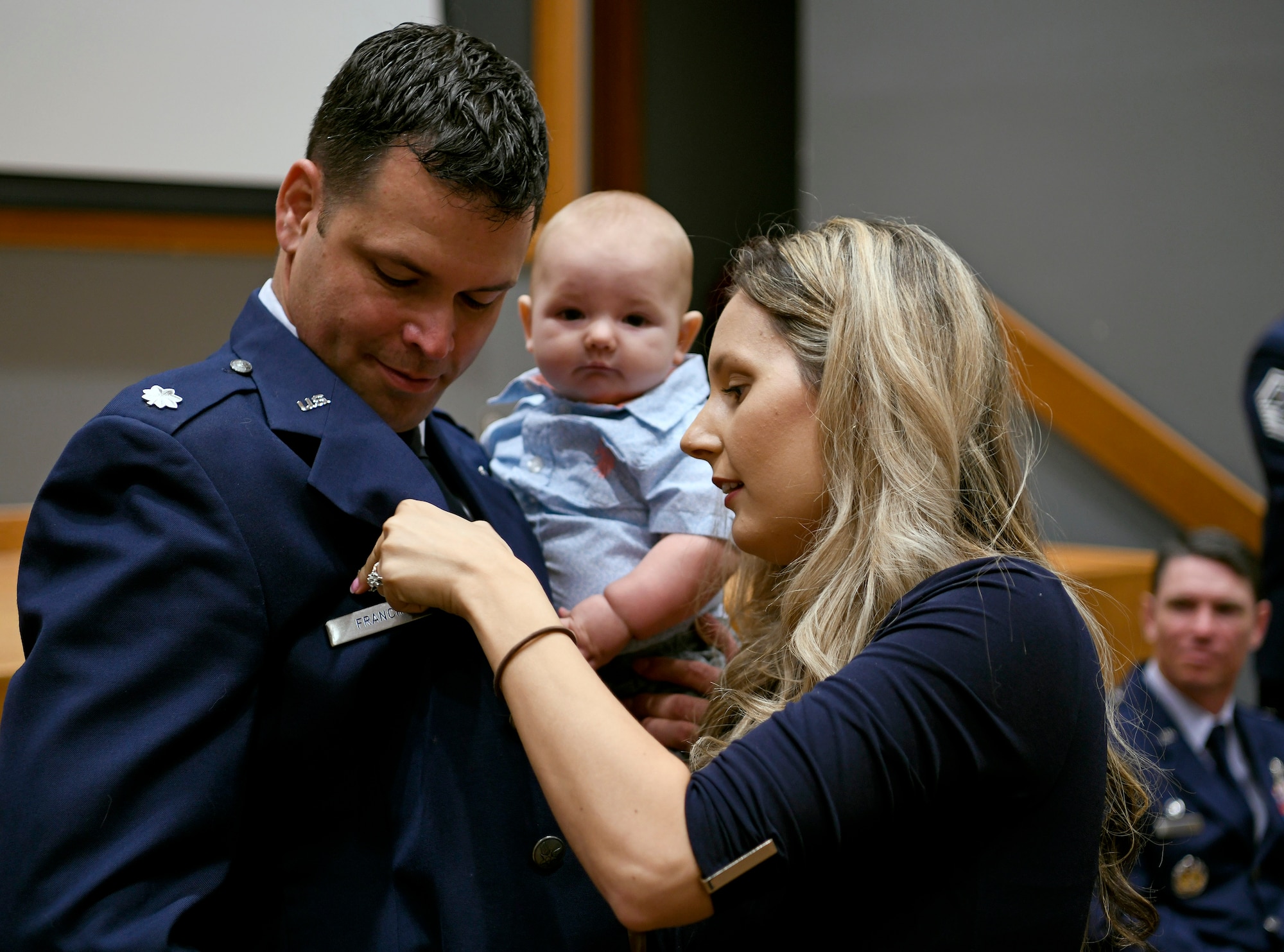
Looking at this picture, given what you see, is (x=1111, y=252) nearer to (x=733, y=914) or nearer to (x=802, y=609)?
(x=802, y=609)

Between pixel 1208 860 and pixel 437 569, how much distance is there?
2467 mm

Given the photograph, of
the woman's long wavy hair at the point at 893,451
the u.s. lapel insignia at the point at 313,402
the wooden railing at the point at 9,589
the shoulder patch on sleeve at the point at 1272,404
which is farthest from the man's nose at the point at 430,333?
the shoulder patch on sleeve at the point at 1272,404

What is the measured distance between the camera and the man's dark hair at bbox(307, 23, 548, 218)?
1186mm

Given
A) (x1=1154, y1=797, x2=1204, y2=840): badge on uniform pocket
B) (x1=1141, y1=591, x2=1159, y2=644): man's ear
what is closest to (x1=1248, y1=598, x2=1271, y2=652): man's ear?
(x1=1141, y1=591, x2=1159, y2=644): man's ear

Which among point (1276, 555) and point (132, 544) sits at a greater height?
point (132, 544)

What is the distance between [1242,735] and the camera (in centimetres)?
296

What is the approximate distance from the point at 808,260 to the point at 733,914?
774 millimetres

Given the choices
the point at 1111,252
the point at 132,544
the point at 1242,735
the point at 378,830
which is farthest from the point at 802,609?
the point at 1111,252

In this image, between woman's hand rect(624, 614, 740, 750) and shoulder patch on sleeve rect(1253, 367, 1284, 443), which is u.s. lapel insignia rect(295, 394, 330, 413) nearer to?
woman's hand rect(624, 614, 740, 750)

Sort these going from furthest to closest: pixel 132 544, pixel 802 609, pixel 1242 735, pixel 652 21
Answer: pixel 652 21, pixel 1242 735, pixel 802 609, pixel 132 544

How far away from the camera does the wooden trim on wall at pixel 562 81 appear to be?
8.77 ft

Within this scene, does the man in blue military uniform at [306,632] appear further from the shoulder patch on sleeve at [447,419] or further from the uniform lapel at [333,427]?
the shoulder patch on sleeve at [447,419]

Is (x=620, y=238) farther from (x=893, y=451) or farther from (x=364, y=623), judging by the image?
(x=364, y=623)

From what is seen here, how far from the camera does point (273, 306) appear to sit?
1.30 meters
